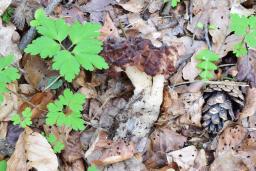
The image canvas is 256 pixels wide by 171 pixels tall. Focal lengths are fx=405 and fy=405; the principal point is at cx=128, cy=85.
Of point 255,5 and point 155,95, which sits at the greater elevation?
point 255,5

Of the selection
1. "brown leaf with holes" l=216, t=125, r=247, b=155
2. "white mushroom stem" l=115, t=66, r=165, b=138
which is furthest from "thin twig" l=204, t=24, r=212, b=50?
"brown leaf with holes" l=216, t=125, r=247, b=155

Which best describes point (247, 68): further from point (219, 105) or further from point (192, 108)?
point (192, 108)

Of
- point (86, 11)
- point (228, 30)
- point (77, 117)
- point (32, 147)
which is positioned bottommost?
point (32, 147)

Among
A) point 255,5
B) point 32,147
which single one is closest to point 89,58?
point 32,147

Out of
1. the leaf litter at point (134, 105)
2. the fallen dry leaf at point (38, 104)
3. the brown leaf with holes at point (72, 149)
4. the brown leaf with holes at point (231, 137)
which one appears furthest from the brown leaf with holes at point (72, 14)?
the brown leaf with holes at point (231, 137)

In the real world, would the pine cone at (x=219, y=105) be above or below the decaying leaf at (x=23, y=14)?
below

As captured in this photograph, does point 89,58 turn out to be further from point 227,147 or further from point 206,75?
point 227,147

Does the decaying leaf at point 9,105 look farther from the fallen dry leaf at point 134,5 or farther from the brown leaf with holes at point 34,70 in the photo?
the fallen dry leaf at point 134,5
